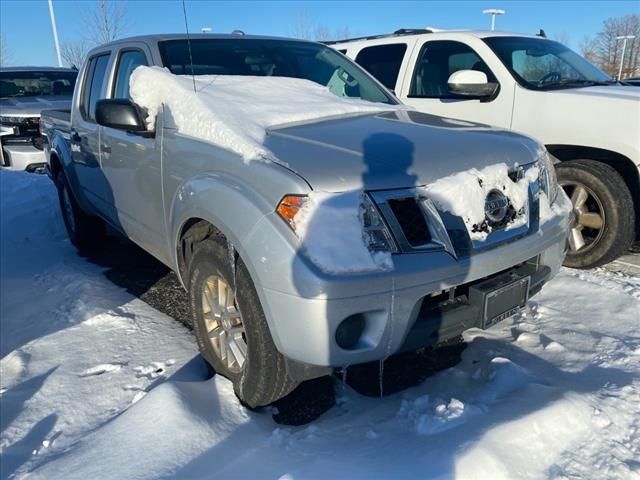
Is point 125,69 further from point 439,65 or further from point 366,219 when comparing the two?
point 439,65

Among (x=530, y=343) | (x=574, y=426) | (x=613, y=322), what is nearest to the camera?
(x=574, y=426)

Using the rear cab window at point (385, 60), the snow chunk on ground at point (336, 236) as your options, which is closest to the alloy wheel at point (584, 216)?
the rear cab window at point (385, 60)

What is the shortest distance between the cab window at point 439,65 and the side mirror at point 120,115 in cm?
299

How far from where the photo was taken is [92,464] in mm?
2135

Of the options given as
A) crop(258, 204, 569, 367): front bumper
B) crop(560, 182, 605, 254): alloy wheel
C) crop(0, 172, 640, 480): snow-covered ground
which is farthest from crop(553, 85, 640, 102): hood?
crop(258, 204, 569, 367): front bumper

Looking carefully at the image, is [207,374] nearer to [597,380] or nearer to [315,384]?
[315,384]

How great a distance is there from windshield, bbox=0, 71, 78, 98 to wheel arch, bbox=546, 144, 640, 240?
29.1 ft

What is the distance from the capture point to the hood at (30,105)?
866cm

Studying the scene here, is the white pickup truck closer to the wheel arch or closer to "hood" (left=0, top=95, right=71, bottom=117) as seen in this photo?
the wheel arch

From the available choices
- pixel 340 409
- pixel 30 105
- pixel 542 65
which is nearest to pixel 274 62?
pixel 340 409

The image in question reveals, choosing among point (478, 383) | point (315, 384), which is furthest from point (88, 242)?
point (478, 383)

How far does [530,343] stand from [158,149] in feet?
7.85

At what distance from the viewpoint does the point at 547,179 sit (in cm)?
289

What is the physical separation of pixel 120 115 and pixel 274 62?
1232 mm
